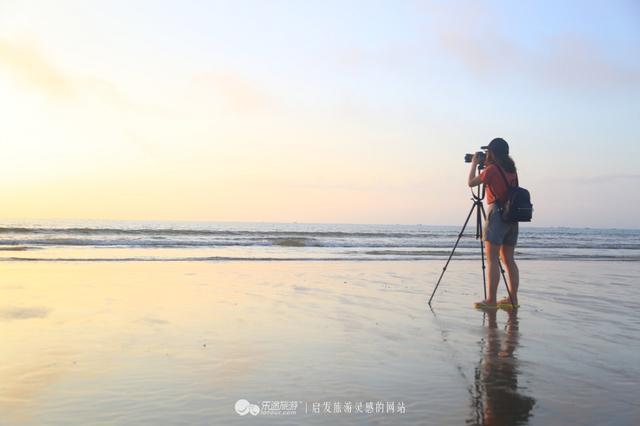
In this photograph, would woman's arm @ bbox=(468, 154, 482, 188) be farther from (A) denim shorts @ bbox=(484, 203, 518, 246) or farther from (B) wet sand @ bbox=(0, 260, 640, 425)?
(B) wet sand @ bbox=(0, 260, 640, 425)

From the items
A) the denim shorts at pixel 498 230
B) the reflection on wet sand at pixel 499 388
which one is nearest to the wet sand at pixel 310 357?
the reflection on wet sand at pixel 499 388

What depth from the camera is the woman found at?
253 inches

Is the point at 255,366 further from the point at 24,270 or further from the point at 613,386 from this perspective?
the point at 24,270

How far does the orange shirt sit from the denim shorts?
12 centimetres

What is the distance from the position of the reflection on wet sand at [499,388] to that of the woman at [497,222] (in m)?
1.59

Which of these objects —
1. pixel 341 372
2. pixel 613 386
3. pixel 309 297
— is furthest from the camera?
pixel 309 297

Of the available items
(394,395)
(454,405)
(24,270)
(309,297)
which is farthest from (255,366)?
(24,270)

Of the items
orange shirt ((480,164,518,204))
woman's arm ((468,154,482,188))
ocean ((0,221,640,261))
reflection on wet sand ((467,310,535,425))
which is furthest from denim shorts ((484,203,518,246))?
ocean ((0,221,640,261))

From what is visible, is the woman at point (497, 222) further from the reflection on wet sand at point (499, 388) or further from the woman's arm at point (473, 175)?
the reflection on wet sand at point (499, 388)

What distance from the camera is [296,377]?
3436mm

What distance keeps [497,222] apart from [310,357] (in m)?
3.39

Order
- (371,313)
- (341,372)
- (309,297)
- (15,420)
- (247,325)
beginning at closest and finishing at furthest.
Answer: (15,420) < (341,372) < (247,325) < (371,313) < (309,297)

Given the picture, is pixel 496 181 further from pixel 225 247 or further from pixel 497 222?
pixel 225 247

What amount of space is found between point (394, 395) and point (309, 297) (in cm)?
419
